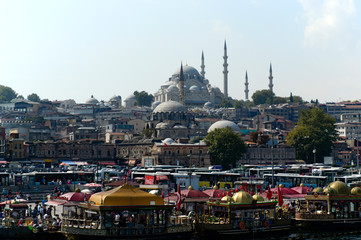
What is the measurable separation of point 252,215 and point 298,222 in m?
3.80

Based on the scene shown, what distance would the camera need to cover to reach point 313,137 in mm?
92562

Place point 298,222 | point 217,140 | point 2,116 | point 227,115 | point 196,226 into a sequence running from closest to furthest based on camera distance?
1. point 196,226
2. point 298,222
3. point 217,140
4. point 2,116
5. point 227,115

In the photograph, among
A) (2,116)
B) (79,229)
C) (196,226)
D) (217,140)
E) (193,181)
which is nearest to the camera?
(79,229)

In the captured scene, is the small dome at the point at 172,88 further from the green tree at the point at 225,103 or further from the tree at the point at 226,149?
the tree at the point at 226,149

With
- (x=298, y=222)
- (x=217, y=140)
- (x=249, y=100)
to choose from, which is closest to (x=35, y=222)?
(x=298, y=222)

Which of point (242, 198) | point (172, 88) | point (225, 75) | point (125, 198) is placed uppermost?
point (225, 75)

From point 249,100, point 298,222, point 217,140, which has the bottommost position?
point 298,222

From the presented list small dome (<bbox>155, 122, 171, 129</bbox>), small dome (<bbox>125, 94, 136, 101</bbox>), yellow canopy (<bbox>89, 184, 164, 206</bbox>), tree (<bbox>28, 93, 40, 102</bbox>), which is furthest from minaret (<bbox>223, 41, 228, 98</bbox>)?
yellow canopy (<bbox>89, 184, 164, 206</bbox>)

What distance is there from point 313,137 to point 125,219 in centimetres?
6696

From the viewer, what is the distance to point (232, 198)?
1273 inches

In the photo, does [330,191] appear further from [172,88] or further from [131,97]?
[131,97]

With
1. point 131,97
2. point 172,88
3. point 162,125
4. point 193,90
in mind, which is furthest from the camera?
point 131,97

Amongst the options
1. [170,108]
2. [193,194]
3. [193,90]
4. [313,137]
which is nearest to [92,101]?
[193,90]

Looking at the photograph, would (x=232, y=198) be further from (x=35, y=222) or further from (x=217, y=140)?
(x=217, y=140)
